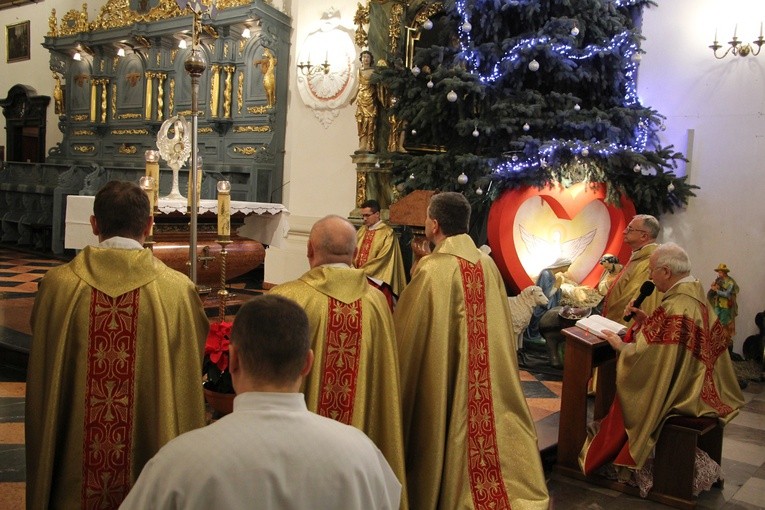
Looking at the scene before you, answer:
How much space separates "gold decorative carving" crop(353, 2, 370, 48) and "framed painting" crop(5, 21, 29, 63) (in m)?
10.8

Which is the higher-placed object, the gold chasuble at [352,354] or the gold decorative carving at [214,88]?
the gold decorative carving at [214,88]

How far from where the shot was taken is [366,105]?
919 cm

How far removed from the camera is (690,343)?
3.86 m

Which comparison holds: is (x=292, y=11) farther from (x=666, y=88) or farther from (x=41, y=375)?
(x=41, y=375)

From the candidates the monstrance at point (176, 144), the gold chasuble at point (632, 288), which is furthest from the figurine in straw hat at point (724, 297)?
the monstrance at point (176, 144)

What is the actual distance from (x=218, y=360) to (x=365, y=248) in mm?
4737

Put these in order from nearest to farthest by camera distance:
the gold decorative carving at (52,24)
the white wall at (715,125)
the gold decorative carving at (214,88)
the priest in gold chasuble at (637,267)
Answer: the priest in gold chasuble at (637,267)
the white wall at (715,125)
the gold decorative carving at (214,88)
the gold decorative carving at (52,24)

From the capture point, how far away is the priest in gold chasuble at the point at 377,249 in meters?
7.62

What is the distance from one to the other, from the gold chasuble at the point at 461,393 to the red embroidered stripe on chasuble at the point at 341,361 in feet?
2.01

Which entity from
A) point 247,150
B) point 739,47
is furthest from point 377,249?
point 247,150

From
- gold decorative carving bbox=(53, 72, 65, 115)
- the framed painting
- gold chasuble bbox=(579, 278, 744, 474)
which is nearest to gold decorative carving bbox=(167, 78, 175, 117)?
gold decorative carving bbox=(53, 72, 65, 115)

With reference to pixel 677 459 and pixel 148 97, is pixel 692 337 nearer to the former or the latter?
pixel 677 459

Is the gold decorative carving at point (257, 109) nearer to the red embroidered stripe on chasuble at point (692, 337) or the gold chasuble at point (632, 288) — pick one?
the gold chasuble at point (632, 288)

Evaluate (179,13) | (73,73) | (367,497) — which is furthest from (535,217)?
(73,73)
